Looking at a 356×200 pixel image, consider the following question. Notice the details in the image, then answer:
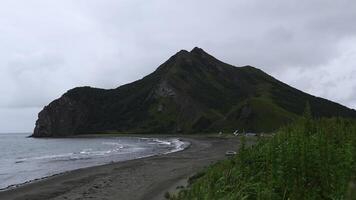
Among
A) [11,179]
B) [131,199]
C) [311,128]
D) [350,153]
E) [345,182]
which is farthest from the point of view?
[11,179]

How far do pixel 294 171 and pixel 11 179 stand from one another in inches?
1675

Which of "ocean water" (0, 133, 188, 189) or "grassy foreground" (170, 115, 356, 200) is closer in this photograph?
"grassy foreground" (170, 115, 356, 200)

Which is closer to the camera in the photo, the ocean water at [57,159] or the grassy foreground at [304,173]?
the grassy foreground at [304,173]

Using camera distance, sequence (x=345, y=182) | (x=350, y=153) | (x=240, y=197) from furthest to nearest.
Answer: (x=240, y=197) → (x=350, y=153) → (x=345, y=182)

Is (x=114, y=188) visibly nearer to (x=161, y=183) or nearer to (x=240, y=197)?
(x=161, y=183)

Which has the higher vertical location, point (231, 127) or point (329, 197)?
point (231, 127)

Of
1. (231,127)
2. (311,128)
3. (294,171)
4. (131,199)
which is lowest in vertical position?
(131,199)

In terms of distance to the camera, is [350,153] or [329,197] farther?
[350,153]

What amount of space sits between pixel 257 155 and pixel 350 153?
13.1ft

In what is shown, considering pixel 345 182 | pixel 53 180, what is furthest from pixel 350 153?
pixel 53 180

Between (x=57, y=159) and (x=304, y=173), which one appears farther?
(x=57, y=159)

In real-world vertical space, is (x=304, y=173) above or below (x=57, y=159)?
below

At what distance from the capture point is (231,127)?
620ft

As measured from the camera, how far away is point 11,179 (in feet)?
157
